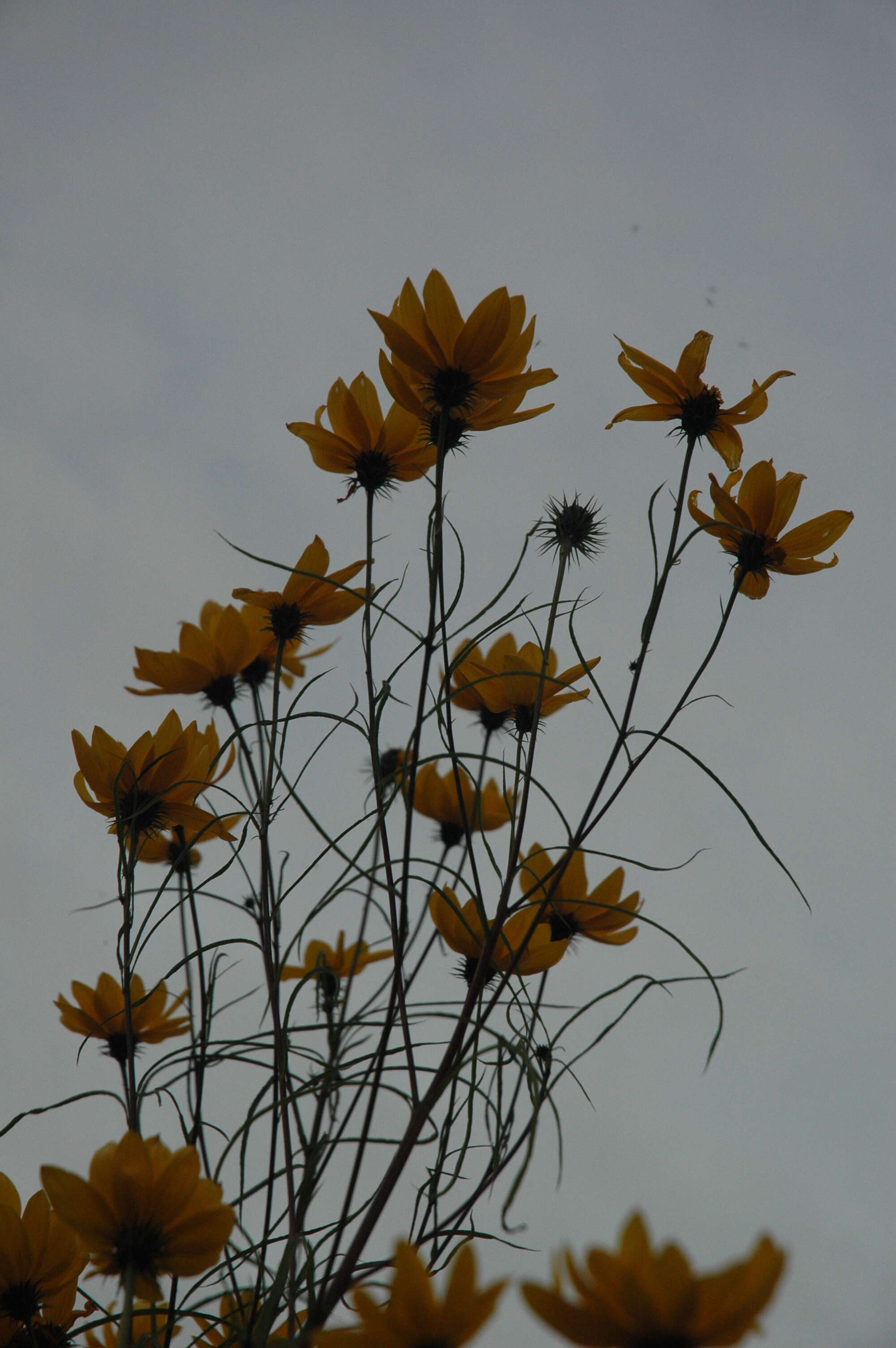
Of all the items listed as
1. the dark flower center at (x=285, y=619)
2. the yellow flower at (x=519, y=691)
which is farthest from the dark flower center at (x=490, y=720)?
the dark flower center at (x=285, y=619)

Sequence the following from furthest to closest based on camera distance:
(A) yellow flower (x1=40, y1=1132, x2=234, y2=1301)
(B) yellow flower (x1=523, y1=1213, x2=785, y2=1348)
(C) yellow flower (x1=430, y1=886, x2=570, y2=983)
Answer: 1. (C) yellow flower (x1=430, y1=886, x2=570, y2=983)
2. (A) yellow flower (x1=40, y1=1132, x2=234, y2=1301)
3. (B) yellow flower (x1=523, y1=1213, x2=785, y2=1348)

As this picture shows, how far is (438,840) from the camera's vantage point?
647 mm

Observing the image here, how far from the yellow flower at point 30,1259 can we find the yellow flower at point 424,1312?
0.75ft

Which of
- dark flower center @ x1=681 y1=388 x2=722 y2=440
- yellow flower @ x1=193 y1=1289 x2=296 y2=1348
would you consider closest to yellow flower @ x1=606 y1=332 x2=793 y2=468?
dark flower center @ x1=681 y1=388 x2=722 y2=440

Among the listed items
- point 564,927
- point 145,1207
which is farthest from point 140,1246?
point 564,927

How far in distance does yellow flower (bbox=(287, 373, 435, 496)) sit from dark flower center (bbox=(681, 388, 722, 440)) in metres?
0.14

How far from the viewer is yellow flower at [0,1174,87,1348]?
395 mm

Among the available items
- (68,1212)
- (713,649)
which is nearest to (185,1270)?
(68,1212)

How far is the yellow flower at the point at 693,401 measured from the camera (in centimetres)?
52

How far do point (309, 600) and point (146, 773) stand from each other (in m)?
0.13

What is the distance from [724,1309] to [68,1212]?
0.74 ft

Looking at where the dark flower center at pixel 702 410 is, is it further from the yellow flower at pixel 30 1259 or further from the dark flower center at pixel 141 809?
the yellow flower at pixel 30 1259

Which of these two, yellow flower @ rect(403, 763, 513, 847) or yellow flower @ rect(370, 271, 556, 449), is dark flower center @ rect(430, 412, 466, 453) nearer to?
yellow flower @ rect(370, 271, 556, 449)

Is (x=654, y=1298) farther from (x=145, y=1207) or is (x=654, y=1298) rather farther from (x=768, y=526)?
(x=768, y=526)
